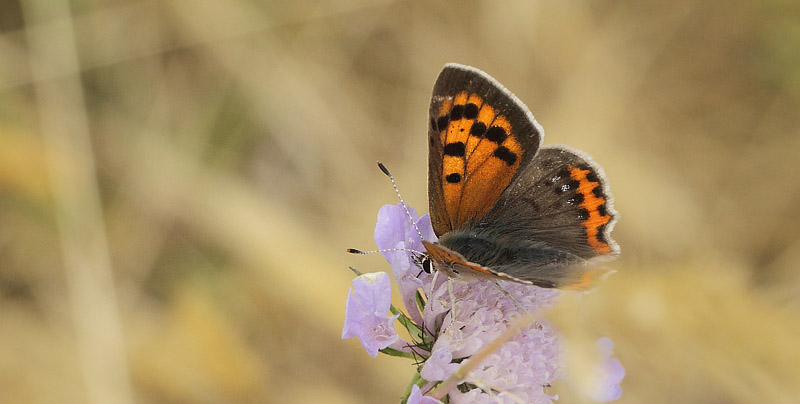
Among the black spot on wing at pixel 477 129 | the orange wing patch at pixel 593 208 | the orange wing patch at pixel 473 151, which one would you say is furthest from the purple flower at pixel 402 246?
the orange wing patch at pixel 593 208

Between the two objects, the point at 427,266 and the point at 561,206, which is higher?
the point at 561,206

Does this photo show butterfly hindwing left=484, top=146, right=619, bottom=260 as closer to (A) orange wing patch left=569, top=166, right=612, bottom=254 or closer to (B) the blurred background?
(A) orange wing patch left=569, top=166, right=612, bottom=254

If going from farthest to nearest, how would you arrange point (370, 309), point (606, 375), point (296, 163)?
point (296, 163) → point (606, 375) → point (370, 309)

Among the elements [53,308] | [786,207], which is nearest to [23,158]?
[53,308]

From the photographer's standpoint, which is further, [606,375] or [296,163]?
[296,163]

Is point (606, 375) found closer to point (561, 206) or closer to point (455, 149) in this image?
point (561, 206)

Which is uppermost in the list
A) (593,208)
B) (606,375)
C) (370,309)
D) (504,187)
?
(504,187)

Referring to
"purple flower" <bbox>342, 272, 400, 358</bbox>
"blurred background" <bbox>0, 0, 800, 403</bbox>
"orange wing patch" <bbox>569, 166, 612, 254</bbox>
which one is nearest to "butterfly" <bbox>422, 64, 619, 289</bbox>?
"orange wing patch" <bbox>569, 166, 612, 254</bbox>

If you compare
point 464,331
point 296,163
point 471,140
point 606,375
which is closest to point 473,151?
point 471,140
